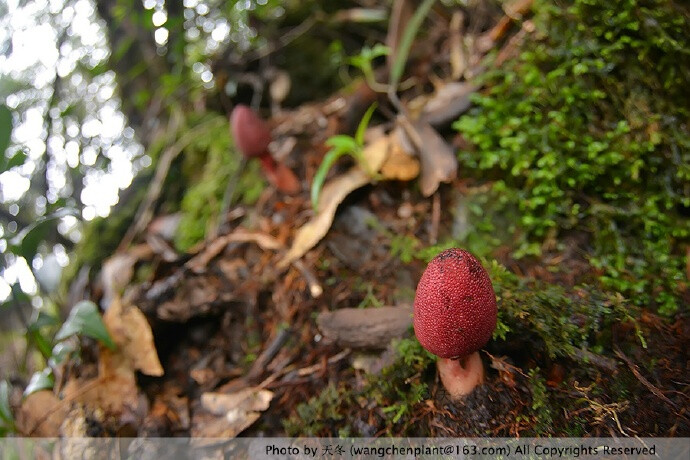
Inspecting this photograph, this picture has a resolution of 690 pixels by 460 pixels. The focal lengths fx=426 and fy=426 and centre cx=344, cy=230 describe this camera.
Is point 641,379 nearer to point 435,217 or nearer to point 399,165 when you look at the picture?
Answer: point 435,217

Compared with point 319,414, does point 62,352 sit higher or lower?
lower

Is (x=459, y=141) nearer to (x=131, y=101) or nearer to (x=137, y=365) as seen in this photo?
(x=137, y=365)

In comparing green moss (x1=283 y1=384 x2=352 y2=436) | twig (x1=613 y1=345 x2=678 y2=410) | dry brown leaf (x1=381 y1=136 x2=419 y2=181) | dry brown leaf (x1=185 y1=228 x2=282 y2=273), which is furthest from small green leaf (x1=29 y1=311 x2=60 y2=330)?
twig (x1=613 y1=345 x2=678 y2=410)

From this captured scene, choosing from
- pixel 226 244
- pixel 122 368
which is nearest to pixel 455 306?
pixel 226 244

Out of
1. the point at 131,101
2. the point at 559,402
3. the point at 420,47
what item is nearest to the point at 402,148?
the point at 420,47

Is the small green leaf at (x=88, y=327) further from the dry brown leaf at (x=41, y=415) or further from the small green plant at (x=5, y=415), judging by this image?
the small green plant at (x=5, y=415)

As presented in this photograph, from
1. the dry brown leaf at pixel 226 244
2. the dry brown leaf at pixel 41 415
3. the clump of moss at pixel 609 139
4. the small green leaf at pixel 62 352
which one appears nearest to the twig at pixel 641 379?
the clump of moss at pixel 609 139
